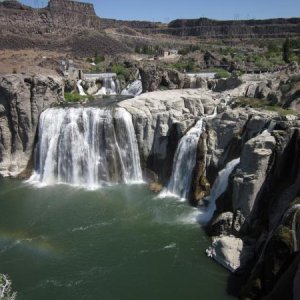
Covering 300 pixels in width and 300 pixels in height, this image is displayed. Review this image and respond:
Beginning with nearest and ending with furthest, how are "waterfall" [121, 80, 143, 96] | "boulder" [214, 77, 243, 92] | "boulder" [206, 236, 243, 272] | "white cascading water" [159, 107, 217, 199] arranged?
"boulder" [206, 236, 243, 272] → "white cascading water" [159, 107, 217, 199] → "boulder" [214, 77, 243, 92] → "waterfall" [121, 80, 143, 96]

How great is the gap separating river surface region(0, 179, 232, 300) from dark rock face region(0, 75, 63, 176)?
4.82m

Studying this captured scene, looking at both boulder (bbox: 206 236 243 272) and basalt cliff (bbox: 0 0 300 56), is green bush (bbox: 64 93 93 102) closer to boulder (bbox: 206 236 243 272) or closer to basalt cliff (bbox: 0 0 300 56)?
boulder (bbox: 206 236 243 272)

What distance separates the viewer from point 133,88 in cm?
4594

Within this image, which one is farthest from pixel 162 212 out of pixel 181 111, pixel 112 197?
pixel 181 111

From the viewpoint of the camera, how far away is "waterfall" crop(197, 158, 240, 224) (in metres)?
22.8

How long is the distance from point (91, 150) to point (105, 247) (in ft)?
33.7

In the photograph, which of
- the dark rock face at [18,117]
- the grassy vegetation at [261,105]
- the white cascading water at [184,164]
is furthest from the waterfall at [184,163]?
the dark rock face at [18,117]

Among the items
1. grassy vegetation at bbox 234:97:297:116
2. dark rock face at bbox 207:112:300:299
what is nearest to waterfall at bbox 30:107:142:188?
grassy vegetation at bbox 234:97:297:116

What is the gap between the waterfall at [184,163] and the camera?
26.3m

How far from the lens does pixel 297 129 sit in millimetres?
19578

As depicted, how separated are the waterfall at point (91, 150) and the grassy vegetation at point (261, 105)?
24.2 ft

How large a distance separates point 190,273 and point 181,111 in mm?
13701

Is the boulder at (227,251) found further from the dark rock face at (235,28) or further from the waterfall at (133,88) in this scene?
the dark rock face at (235,28)

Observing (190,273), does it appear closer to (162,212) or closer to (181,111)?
(162,212)
